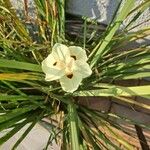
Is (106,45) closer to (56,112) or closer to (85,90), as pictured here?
(85,90)

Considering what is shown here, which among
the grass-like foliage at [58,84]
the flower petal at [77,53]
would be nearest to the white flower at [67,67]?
the flower petal at [77,53]

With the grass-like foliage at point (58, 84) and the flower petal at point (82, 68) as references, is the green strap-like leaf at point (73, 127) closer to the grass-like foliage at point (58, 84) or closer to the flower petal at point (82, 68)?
the grass-like foliage at point (58, 84)

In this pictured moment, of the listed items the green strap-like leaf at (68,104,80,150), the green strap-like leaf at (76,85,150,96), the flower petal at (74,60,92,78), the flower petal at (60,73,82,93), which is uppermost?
the flower petal at (74,60,92,78)

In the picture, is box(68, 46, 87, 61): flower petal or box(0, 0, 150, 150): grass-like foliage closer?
box(68, 46, 87, 61): flower petal

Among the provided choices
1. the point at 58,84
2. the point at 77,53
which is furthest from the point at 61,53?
the point at 58,84

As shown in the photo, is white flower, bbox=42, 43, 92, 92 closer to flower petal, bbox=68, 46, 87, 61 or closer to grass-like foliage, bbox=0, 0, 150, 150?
flower petal, bbox=68, 46, 87, 61

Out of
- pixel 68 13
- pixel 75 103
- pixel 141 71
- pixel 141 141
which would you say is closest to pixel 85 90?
pixel 75 103

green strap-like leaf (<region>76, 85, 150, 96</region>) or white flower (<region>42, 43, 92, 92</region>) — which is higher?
white flower (<region>42, 43, 92, 92</region>)

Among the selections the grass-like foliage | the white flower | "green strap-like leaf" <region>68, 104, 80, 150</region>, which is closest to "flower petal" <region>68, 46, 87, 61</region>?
the white flower
